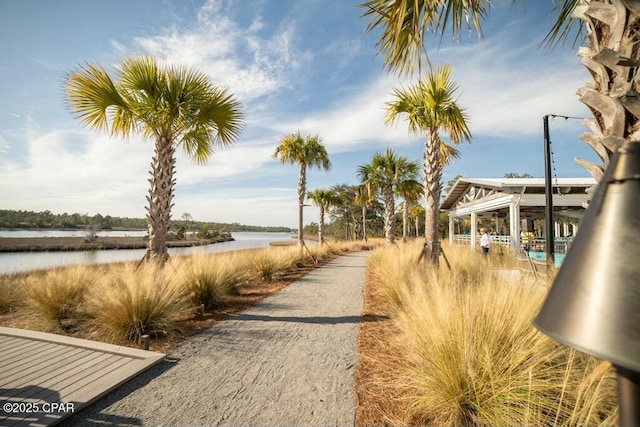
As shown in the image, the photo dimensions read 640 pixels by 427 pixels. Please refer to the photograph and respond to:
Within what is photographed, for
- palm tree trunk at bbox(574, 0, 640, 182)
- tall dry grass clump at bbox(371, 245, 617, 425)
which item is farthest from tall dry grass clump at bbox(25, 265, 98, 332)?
palm tree trunk at bbox(574, 0, 640, 182)

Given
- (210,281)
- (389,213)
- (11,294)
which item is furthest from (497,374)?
(389,213)

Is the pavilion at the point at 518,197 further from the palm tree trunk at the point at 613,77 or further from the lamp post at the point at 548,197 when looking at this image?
the palm tree trunk at the point at 613,77

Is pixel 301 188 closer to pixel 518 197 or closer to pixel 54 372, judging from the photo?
pixel 518 197

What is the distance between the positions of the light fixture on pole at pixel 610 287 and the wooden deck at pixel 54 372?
3643 millimetres

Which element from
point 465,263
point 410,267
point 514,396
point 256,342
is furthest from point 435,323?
point 465,263

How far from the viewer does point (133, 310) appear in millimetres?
4359

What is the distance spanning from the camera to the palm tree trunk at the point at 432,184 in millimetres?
8820

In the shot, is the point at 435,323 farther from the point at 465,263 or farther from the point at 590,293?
the point at 465,263

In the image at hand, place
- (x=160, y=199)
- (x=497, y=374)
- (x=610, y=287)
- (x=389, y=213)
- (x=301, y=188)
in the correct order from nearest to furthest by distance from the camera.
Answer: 1. (x=610, y=287)
2. (x=497, y=374)
3. (x=160, y=199)
4. (x=301, y=188)
5. (x=389, y=213)

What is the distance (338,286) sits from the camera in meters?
8.79

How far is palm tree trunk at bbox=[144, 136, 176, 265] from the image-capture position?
277 inches

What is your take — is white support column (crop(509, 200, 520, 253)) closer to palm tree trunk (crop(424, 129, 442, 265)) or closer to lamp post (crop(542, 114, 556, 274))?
lamp post (crop(542, 114, 556, 274))

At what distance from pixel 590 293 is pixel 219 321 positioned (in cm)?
562

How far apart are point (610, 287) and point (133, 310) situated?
17.0ft
